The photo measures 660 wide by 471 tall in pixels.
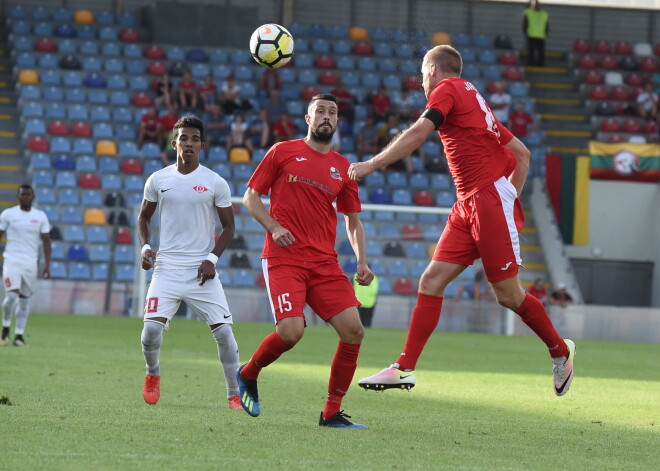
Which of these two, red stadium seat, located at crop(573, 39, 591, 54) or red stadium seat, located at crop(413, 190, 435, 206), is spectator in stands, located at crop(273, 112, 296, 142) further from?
red stadium seat, located at crop(573, 39, 591, 54)

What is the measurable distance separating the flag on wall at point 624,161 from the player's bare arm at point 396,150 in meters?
22.2

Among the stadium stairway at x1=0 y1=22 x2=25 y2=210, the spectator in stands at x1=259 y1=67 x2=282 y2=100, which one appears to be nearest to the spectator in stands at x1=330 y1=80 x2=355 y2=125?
the spectator in stands at x1=259 y1=67 x2=282 y2=100

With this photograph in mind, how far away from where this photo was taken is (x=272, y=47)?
34.7 feet

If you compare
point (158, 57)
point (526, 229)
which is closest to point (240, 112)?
point (158, 57)

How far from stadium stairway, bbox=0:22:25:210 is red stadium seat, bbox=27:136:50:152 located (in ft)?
1.96

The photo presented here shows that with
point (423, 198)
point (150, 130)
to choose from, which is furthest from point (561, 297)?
point (150, 130)

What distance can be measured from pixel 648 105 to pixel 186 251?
2439cm

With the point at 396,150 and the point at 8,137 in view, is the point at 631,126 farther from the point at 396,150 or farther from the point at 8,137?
the point at 396,150

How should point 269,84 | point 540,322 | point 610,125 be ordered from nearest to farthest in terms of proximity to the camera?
point 540,322 < point 269,84 < point 610,125

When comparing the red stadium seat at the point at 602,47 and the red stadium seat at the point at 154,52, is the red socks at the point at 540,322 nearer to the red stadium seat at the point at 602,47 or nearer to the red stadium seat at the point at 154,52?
the red stadium seat at the point at 154,52

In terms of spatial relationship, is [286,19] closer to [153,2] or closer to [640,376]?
[153,2]

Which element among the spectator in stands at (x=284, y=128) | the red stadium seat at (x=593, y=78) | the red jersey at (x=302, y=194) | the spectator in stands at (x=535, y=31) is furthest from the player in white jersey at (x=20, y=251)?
the red stadium seat at (x=593, y=78)

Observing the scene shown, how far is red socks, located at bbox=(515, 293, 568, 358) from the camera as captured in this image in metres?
8.11

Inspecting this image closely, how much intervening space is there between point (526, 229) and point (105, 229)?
959 centimetres
